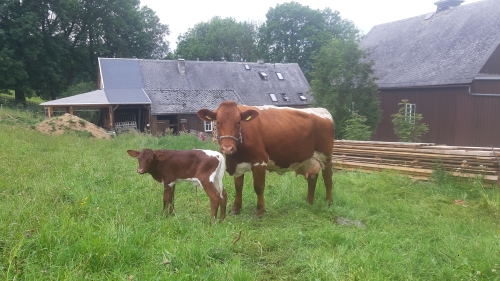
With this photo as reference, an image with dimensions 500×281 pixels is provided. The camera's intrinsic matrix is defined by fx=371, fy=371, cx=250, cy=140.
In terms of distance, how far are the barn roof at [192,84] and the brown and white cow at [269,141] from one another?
77.5 ft

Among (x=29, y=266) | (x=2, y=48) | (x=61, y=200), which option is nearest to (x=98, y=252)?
(x=29, y=266)

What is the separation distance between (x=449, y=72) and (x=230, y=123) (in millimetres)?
19259

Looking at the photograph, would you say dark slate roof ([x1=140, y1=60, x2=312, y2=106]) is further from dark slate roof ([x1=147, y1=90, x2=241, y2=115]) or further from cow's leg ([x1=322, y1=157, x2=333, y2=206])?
cow's leg ([x1=322, y1=157, x2=333, y2=206])

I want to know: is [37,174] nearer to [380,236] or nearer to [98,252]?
[98,252]

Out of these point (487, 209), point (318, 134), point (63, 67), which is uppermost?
point (63, 67)

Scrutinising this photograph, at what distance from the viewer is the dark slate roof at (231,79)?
3366 centimetres

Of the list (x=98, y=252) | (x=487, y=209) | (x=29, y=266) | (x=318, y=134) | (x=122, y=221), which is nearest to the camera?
(x=29, y=266)

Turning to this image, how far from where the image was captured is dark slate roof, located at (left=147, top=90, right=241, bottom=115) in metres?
29.8

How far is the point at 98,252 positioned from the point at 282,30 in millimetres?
51474

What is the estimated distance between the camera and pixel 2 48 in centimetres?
3425

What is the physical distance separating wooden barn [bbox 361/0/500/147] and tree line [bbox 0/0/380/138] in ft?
10.1

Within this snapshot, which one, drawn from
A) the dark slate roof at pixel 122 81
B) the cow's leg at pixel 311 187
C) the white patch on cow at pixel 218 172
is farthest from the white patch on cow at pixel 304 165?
the dark slate roof at pixel 122 81

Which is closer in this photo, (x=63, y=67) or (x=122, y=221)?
(x=122, y=221)

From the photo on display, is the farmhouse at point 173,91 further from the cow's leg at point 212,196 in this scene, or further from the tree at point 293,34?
the cow's leg at point 212,196
